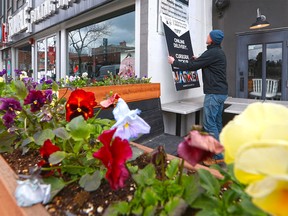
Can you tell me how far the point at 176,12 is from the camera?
152 inches

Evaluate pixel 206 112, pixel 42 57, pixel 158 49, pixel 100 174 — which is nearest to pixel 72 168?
pixel 100 174

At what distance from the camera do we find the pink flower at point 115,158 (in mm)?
602

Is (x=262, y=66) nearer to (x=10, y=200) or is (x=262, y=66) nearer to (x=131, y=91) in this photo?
(x=131, y=91)

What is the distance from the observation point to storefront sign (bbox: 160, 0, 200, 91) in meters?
3.56

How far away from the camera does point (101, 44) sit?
16.0 ft

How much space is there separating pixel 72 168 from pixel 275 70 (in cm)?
434

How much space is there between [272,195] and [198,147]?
6.2 inches

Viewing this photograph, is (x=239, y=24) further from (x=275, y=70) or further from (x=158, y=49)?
(x=158, y=49)

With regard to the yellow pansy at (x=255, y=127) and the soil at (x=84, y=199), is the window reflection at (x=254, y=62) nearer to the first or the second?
the soil at (x=84, y=199)

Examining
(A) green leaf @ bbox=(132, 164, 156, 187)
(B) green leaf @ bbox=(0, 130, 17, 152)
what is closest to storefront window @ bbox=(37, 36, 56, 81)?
(B) green leaf @ bbox=(0, 130, 17, 152)

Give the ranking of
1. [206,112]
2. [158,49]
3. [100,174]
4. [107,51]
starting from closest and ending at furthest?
[100,174] → [206,112] → [158,49] → [107,51]

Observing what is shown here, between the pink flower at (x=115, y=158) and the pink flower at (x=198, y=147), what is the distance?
15cm

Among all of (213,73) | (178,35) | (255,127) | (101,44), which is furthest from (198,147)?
(101,44)

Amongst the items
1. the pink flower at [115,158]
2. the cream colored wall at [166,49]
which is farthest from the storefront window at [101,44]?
the pink flower at [115,158]
